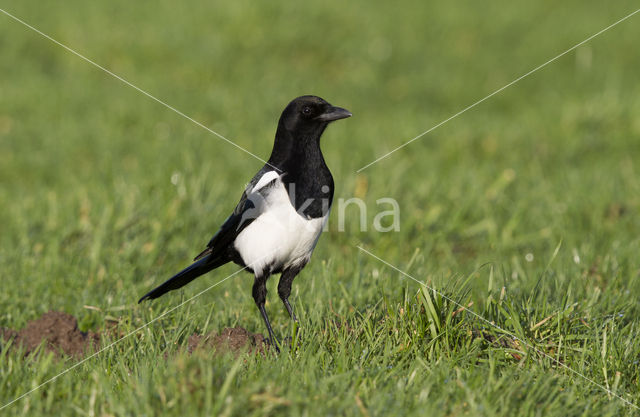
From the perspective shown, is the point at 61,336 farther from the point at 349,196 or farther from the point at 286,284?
the point at 349,196

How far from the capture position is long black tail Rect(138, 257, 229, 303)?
337 centimetres

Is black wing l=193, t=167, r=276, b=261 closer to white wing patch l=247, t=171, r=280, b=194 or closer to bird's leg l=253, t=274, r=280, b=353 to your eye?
white wing patch l=247, t=171, r=280, b=194

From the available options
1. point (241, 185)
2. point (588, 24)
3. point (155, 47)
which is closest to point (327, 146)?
point (241, 185)

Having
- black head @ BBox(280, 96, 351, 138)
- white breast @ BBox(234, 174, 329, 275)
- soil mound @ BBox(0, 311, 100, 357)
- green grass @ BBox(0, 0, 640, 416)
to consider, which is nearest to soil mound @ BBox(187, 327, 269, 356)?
green grass @ BBox(0, 0, 640, 416)

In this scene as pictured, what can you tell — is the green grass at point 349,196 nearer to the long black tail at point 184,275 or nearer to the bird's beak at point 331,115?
the long black tail at point 184,275

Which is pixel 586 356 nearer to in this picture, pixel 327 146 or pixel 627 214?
pixel 627 214

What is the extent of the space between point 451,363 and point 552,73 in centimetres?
853

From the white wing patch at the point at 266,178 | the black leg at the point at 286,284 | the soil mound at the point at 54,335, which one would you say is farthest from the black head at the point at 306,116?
the soil mound at the point at 54,335

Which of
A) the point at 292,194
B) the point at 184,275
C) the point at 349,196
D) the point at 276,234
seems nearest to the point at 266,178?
the point at 292,194

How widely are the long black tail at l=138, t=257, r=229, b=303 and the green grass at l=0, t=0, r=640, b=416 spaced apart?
164mm

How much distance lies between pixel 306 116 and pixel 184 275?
3.11 feet

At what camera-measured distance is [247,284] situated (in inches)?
171

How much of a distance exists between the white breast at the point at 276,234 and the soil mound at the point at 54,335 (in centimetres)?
83

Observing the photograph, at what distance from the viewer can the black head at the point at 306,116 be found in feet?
10.1
